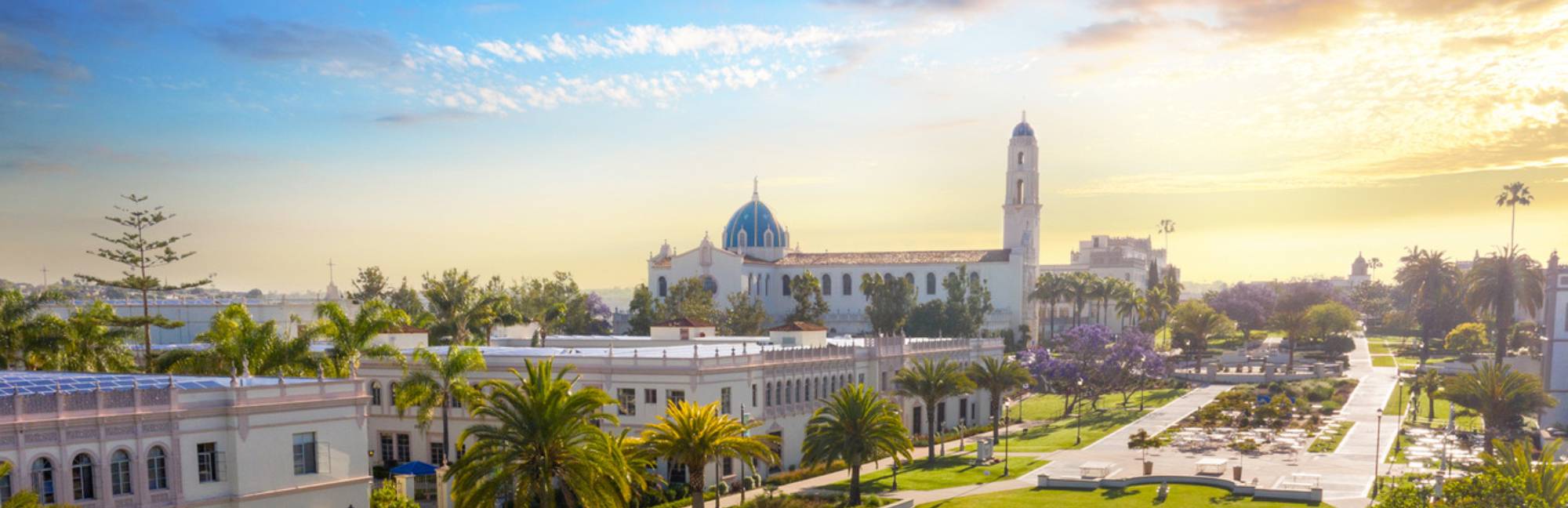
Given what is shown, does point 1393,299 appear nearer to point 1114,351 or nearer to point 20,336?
point 1114,351

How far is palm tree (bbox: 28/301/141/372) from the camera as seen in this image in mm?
51719

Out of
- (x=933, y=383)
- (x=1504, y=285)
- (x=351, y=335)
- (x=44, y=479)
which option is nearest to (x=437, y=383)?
(x=351, y=335)

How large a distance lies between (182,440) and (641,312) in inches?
3485

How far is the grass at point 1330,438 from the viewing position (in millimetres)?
67562

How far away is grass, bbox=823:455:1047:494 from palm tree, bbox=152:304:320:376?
78.3ft

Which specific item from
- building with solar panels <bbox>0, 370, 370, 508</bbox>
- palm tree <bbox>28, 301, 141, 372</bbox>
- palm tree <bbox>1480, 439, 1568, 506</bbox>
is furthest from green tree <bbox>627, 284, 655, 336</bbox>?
palm tree <bbox>1480, 439, 1568, 506</bbox>

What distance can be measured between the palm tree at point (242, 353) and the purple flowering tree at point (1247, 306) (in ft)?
366

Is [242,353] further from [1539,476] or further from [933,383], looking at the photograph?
[1539,476]

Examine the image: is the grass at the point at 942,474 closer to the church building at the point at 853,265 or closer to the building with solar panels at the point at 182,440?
the building with solar panels at the point at 182,440

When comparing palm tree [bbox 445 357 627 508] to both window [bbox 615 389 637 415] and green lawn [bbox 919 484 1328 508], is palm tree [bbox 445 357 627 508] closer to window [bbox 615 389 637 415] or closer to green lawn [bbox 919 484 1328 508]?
green lawn [bbox 919 484 1328 508]

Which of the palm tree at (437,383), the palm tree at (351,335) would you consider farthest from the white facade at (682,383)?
the palm tree at (351,335)

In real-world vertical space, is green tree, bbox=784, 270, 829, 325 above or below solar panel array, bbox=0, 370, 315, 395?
below

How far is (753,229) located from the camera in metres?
148

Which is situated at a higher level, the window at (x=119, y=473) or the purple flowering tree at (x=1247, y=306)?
the window at (x=119, y=473)
